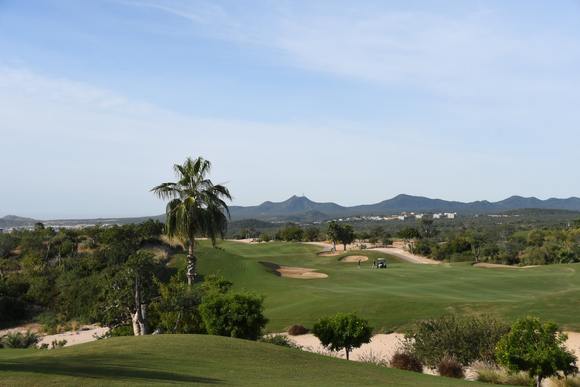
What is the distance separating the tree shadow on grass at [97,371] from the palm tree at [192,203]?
11.7m

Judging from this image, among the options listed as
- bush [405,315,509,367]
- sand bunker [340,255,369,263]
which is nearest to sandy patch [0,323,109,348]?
bush [405,315,509,367]

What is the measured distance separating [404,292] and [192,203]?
16.9m

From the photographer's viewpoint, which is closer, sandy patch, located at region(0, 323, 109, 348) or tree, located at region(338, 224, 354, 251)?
sandy patch, located at region(0, 323, 109, 348)

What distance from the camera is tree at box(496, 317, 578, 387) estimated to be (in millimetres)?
15875

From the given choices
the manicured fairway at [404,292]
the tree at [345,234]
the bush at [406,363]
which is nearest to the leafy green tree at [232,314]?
the bush at [406,363]

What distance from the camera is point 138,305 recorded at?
69.1ft

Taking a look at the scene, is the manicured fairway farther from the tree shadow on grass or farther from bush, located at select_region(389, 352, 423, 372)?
the tree shadow on grass

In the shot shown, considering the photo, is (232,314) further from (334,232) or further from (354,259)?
(334,232)

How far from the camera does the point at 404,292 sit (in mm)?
35062

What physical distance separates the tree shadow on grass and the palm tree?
1168cm

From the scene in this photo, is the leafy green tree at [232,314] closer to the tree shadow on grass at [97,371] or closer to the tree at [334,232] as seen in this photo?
the tree shadow on grass at [97,371]

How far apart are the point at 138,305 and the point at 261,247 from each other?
63.6 m

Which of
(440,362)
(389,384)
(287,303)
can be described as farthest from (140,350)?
(287,303)

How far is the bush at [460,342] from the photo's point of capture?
1948 cm
